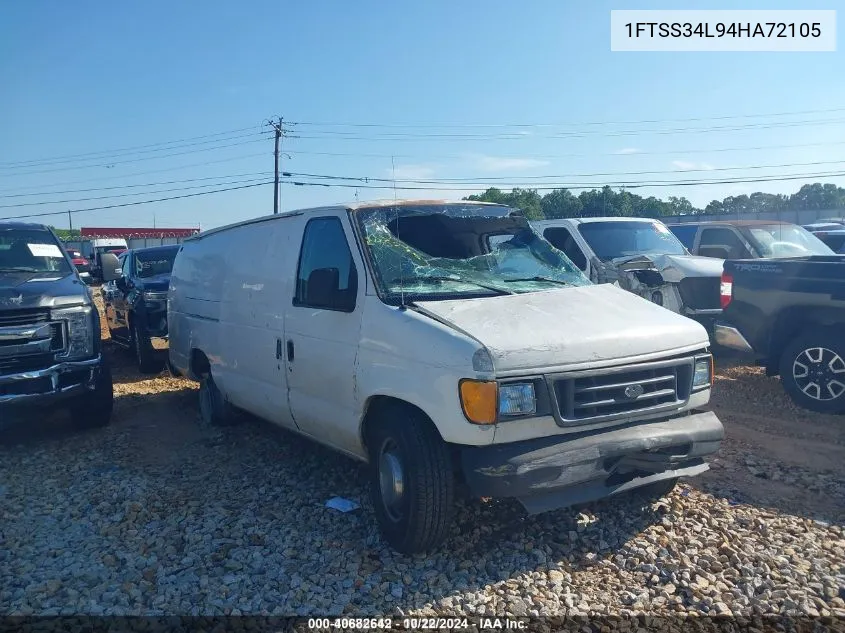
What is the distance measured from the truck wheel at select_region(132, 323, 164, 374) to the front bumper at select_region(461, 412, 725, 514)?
7385mm

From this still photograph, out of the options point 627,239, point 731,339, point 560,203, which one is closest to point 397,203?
point 731,339

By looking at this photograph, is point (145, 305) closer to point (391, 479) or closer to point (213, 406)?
point (213, 406)

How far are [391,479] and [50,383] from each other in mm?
3885

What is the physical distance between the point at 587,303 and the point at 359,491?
213 centimetres

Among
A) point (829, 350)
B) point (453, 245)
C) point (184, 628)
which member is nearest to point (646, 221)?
point (829, 350)

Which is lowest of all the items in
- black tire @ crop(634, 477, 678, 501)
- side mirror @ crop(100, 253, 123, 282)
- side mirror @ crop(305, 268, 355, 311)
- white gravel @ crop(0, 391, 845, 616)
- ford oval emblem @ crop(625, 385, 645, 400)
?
white gravel @ crop(0, 391, 845, 616)

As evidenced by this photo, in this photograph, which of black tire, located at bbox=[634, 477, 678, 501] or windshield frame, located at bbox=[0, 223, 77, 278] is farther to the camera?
windshield frame, located at bbox=[0, 223, 77, 278]

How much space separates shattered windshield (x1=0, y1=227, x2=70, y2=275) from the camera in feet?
23.2

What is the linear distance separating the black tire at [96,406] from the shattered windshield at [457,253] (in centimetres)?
359

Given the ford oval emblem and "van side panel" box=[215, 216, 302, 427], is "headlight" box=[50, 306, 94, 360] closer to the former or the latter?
"van side panel" box=[215, 216, 302, 427]

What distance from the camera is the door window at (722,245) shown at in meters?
9.87

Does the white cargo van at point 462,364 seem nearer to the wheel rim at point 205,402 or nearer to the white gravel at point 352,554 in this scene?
the white gravel at point 352,554

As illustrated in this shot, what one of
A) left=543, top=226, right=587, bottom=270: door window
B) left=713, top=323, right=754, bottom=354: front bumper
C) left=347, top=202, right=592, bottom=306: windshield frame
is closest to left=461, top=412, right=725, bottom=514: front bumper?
left=347, top=202, right=592, bottom=306: windshield frame

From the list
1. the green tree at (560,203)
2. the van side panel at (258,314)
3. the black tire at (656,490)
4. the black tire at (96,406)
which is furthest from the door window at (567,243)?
the green tree at (560,203)
